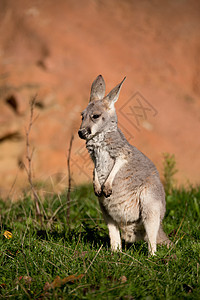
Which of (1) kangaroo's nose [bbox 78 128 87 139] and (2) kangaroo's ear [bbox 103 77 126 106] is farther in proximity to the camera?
(2) kangaroo's ear [bbox 103 77 126 106]

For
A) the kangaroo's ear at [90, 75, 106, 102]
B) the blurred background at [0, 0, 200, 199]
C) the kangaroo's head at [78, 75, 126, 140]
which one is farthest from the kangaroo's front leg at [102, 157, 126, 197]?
the blurred background at [0, 0, 200, 199]

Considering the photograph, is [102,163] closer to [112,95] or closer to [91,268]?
[112,95]

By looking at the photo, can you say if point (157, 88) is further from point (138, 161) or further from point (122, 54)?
point (138, 161)

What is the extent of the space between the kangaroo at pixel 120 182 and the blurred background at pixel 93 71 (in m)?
4.66

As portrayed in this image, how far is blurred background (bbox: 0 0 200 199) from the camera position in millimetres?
8609

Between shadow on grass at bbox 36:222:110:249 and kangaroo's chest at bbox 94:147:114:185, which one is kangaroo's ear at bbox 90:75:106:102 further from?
shadow on grass at bbox 36:222:110:249

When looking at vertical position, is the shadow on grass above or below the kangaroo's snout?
below

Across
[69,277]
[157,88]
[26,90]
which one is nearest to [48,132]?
[26,90]

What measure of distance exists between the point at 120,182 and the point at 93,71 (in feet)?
22.4

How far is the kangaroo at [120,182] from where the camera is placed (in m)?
3.30

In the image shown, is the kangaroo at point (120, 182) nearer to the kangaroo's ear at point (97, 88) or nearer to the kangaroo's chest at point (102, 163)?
the kangaroo's chest at point (102, 163)

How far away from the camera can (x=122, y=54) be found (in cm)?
1017

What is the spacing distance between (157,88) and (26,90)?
3.84 m

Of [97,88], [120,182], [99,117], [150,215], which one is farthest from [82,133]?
[150,215]
